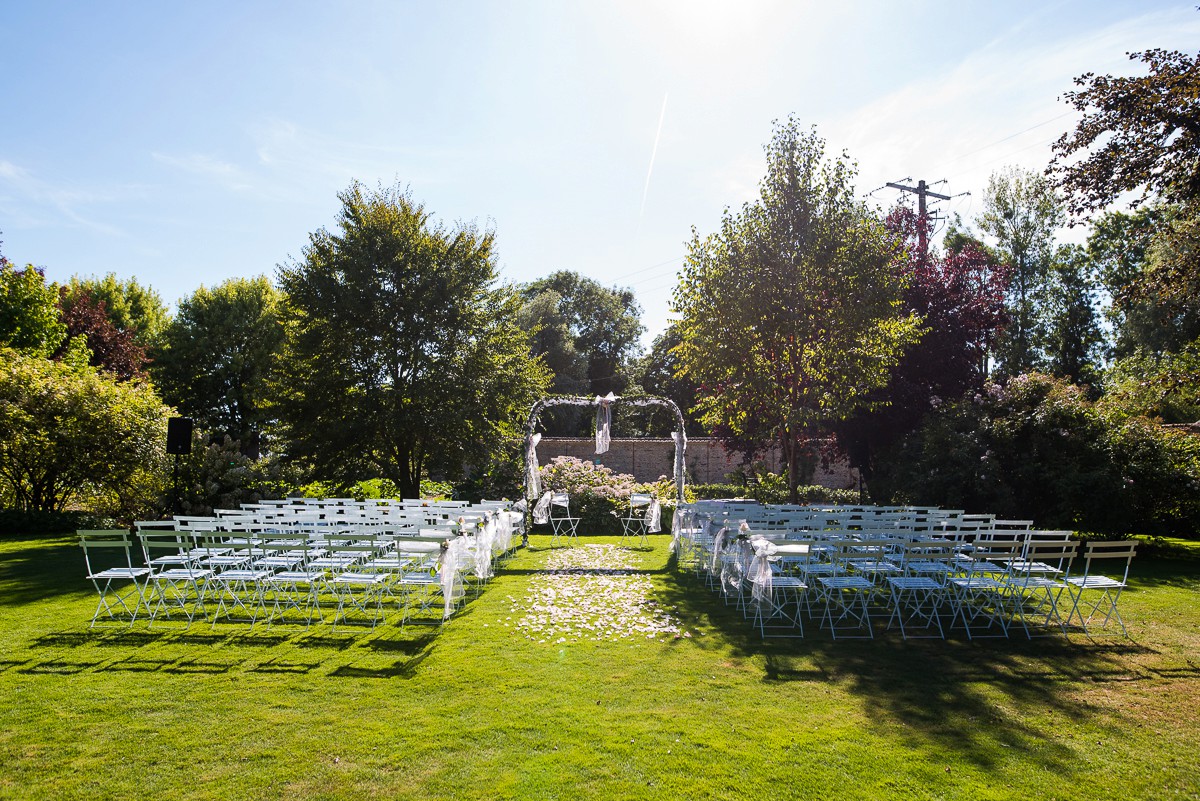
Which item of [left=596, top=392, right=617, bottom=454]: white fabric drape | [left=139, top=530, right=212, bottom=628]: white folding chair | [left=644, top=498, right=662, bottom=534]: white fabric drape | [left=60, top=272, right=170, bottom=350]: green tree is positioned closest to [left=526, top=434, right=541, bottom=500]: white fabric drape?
[left=596, top=392, right=617, bottom=454]: white fabric drape

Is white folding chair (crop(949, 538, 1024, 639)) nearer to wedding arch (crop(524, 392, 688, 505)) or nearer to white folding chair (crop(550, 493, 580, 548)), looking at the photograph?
wedding arch (crop(524, 392, 688, 505))

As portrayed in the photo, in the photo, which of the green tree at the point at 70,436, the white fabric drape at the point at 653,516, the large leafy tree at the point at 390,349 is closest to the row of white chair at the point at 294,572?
the white fabric drape at the point at 653,516

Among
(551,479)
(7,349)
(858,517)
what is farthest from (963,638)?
(7,349)

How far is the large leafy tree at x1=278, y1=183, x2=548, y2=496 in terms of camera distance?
56.9 ft

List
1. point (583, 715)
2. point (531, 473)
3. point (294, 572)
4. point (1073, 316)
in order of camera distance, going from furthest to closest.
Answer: point (1073, 316) → point (531, 473) → point (294, 572) → point (583, 715)

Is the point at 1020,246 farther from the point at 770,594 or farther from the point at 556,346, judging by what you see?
the point at 770,594

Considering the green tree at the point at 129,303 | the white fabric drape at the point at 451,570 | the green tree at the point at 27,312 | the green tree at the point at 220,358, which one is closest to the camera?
the white fabric drape at the point at 451,570

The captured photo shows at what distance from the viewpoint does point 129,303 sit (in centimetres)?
3488

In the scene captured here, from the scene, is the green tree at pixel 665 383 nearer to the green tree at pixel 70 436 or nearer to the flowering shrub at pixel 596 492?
the flowering shrub at pixel 596 492

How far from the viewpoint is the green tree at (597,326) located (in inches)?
1718

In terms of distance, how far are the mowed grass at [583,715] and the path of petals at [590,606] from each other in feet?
1.01

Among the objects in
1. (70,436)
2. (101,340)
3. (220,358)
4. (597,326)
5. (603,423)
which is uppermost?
(597,326)

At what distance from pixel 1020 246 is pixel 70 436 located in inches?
1345

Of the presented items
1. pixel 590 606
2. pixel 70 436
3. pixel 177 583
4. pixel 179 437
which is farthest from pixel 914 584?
pixel 70 436
